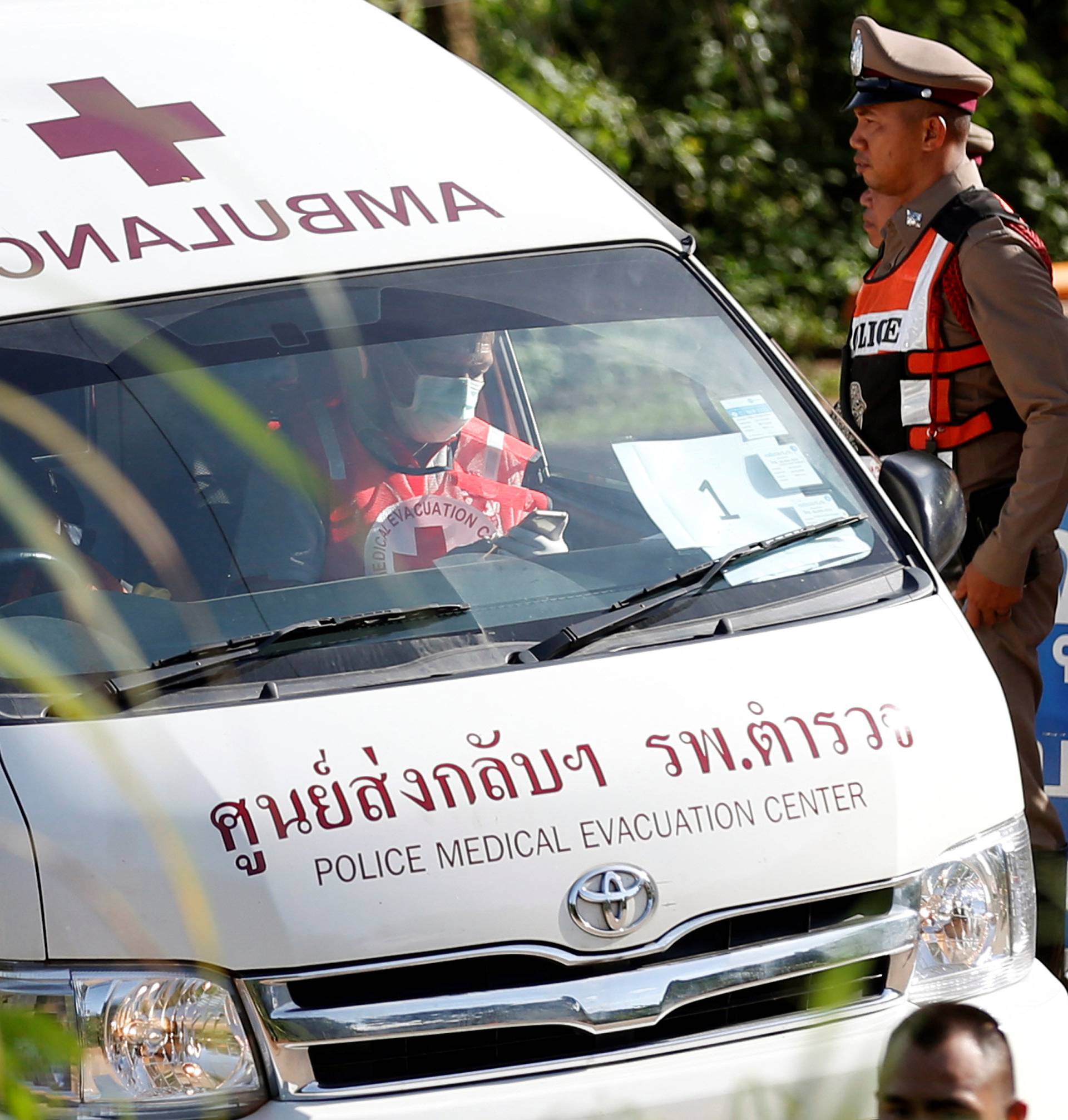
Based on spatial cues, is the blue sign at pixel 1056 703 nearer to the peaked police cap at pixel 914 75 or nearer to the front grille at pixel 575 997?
the peaked police cap at pixel 914 75

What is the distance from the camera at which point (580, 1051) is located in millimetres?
2730

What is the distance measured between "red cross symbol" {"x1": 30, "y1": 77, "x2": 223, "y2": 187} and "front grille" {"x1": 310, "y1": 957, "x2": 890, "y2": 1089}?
1.65m

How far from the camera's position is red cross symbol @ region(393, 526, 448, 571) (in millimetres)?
3146

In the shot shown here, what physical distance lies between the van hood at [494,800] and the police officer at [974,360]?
4.29 ft

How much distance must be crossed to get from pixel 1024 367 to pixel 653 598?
1477 mm

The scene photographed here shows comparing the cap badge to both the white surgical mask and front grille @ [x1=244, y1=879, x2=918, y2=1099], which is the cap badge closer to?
the white surgical mask

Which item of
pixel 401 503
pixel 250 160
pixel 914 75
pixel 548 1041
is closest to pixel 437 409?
pixel 401 503

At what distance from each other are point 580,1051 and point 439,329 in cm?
142

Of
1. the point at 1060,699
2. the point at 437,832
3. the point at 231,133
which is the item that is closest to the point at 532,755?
the point at 437,832

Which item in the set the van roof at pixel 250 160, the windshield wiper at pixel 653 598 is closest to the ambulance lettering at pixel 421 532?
the windshield wiper at pixel 653 598

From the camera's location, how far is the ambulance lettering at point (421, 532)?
10.3 feet

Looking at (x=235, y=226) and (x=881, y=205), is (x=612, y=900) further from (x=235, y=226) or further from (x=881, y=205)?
(x=881, y=205)

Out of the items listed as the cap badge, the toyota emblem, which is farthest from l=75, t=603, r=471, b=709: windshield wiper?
the cap badge

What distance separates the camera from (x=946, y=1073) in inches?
85.6
